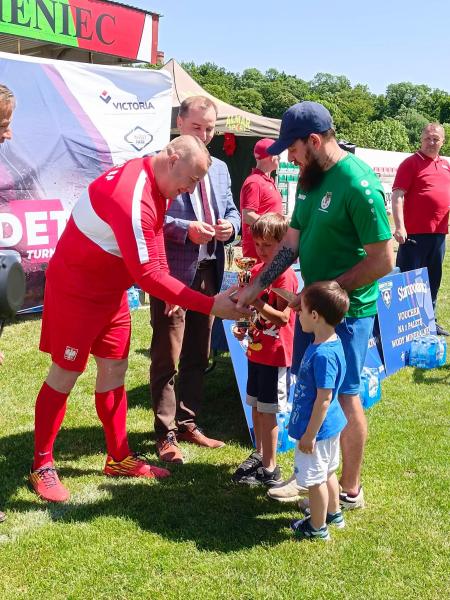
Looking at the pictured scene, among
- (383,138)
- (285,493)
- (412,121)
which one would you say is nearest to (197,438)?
(285,493)

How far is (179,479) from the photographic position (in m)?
3.71

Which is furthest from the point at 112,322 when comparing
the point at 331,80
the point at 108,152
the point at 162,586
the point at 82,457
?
the point at 331,80

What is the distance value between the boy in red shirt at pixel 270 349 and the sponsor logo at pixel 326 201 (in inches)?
18.4

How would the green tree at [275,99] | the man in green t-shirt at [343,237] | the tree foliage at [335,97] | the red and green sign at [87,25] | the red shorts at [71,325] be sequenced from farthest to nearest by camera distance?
the green tree at [275,99], the tree foliage at [335,97], the red and green sign at [87,25], the red shorts at [71,325], the man in green t-shirt at [343,237]

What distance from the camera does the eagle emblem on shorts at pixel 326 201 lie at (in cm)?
296

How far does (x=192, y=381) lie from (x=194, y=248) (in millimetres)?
980

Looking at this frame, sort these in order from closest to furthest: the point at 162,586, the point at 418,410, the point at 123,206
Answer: the point at 162,586 → the point at 123,206 → the point at 418,410

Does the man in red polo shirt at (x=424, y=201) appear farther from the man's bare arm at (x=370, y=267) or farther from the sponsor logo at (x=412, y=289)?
the man's bare arm at (x=370, y=267)

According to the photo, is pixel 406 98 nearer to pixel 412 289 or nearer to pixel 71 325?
pixel 412 289

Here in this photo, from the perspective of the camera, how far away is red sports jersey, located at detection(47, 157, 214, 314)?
292 centimetres

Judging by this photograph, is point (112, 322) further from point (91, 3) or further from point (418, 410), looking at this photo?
point (91, 3)

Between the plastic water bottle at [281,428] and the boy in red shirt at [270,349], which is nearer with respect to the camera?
the boy in red shirt at [270,349]

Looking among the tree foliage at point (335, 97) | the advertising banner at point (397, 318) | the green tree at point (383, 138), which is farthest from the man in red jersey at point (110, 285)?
the tree foliage at point (335, 97)

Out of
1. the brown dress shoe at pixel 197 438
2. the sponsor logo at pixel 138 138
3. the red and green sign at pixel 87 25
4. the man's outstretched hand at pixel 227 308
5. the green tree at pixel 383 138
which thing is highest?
the green tree at pixel 383 138
